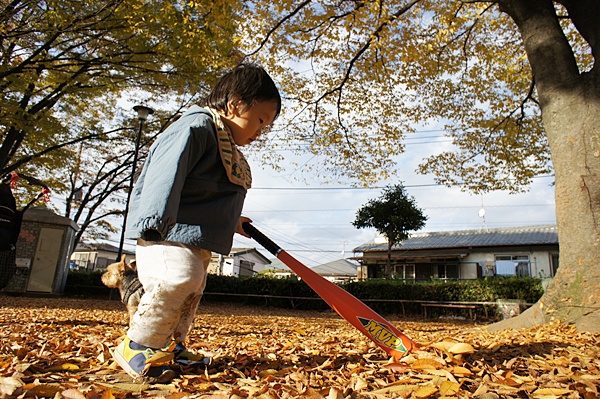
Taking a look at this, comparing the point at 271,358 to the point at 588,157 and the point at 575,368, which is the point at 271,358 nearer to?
the point at 575,368

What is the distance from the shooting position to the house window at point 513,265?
20.5 metres

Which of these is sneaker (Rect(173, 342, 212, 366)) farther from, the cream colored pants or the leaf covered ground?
the cream colored pants

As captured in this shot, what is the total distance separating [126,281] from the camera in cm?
367

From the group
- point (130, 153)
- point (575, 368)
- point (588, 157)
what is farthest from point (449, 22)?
point (130, 153)

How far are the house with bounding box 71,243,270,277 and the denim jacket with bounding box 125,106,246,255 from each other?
28856 millimetres

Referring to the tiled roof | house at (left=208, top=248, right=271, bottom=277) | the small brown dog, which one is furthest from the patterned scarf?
house at (left=208, top=248, right=271, bottom=277)

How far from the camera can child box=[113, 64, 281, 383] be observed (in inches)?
58.5

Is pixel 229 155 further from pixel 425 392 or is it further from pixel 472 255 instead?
pixel 472 255

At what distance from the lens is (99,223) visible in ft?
66.7

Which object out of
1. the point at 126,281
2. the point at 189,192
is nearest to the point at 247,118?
the point at 189,192

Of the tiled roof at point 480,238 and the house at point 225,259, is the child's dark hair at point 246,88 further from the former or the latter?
the house at point 225,259

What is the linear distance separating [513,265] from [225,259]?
2120 centimetres

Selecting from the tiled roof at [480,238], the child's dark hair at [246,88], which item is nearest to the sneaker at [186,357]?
the child's dark hair at [246,88]

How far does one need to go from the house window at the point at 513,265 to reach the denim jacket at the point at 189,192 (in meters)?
22.3
